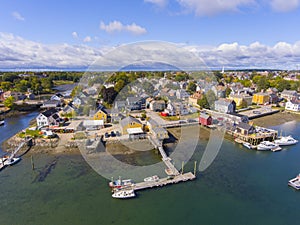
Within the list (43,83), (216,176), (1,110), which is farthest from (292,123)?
(43,83)

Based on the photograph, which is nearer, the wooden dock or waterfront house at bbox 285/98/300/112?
the wooden dock

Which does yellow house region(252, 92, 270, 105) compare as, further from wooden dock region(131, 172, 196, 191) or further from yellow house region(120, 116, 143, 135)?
wooden dock region(131, 172, 196, 191)

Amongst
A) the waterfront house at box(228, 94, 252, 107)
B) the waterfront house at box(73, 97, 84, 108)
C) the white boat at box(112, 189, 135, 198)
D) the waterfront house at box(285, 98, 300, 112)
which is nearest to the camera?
the white boat at box(112, 189, 135, 198)

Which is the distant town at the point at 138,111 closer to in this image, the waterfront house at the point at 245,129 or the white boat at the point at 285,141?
the waterfront house at the point at 245,129

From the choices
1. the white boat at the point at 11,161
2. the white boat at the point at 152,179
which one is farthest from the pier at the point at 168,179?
the white boat at the point at 11,161

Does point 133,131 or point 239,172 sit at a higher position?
point 133,131

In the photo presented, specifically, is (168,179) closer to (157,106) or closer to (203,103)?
(157,106)

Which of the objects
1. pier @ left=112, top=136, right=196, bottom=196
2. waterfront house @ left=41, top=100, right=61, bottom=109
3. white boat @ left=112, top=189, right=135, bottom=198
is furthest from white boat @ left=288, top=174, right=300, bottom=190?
waterfront house @ left=41, top=100, right=61, bottom=109

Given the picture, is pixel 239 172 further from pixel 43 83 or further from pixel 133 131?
pixel 43 83
